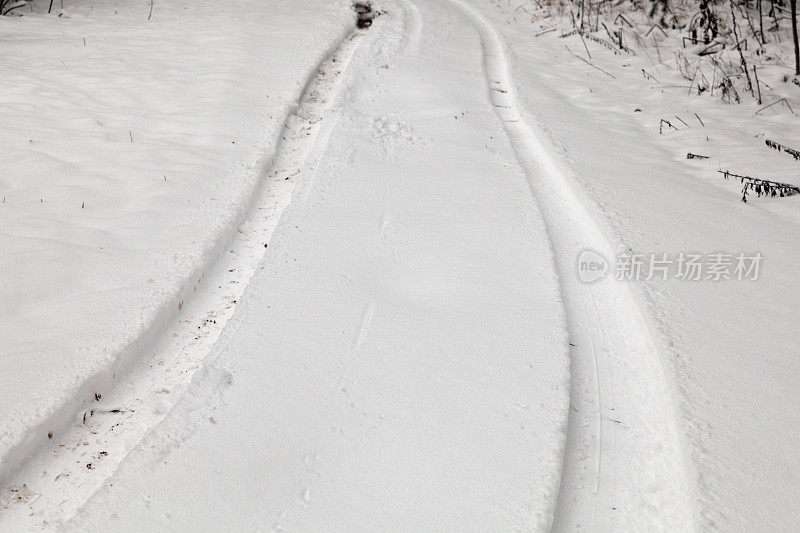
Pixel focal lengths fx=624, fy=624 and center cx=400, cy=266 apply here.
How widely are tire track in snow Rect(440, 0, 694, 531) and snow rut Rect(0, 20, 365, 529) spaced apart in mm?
1367

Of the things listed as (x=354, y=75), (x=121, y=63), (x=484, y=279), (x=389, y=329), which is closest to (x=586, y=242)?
(x=484, y=279)

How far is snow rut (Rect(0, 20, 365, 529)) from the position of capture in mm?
1971

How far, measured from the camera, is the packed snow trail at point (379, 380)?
75.6 inches

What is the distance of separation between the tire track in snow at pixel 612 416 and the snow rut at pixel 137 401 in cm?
137

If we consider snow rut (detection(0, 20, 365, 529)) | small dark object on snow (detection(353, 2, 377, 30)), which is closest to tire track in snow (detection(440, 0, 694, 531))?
snow rut (detection(0, 20, 365, 529))

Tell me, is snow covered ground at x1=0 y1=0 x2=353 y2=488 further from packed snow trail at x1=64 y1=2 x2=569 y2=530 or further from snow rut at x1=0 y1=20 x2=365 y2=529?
packed snow trail at x1=64 y1=2 x2=569 y2=530

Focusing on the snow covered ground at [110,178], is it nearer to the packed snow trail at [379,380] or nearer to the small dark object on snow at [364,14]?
the packed snow trail at [379,380]

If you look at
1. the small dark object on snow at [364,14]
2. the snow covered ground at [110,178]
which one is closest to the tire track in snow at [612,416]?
the snow covered ground at [110,178]

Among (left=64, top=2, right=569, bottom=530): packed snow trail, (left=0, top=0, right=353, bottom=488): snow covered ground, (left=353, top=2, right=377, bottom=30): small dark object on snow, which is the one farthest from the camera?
(left=353, top=2, right=377, bottom=30): small dark object on snow

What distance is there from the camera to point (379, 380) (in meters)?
2.43

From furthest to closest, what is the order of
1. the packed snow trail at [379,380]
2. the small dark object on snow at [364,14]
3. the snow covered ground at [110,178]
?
the small dark object on snow at [364,14], the snow covered ground at [110,178], the packed snow trail at [379,380]

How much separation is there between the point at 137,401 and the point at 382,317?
3.45 feet

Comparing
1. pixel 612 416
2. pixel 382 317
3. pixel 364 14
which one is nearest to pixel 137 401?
pixel 382 317

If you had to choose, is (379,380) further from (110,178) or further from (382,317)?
(110,178)
